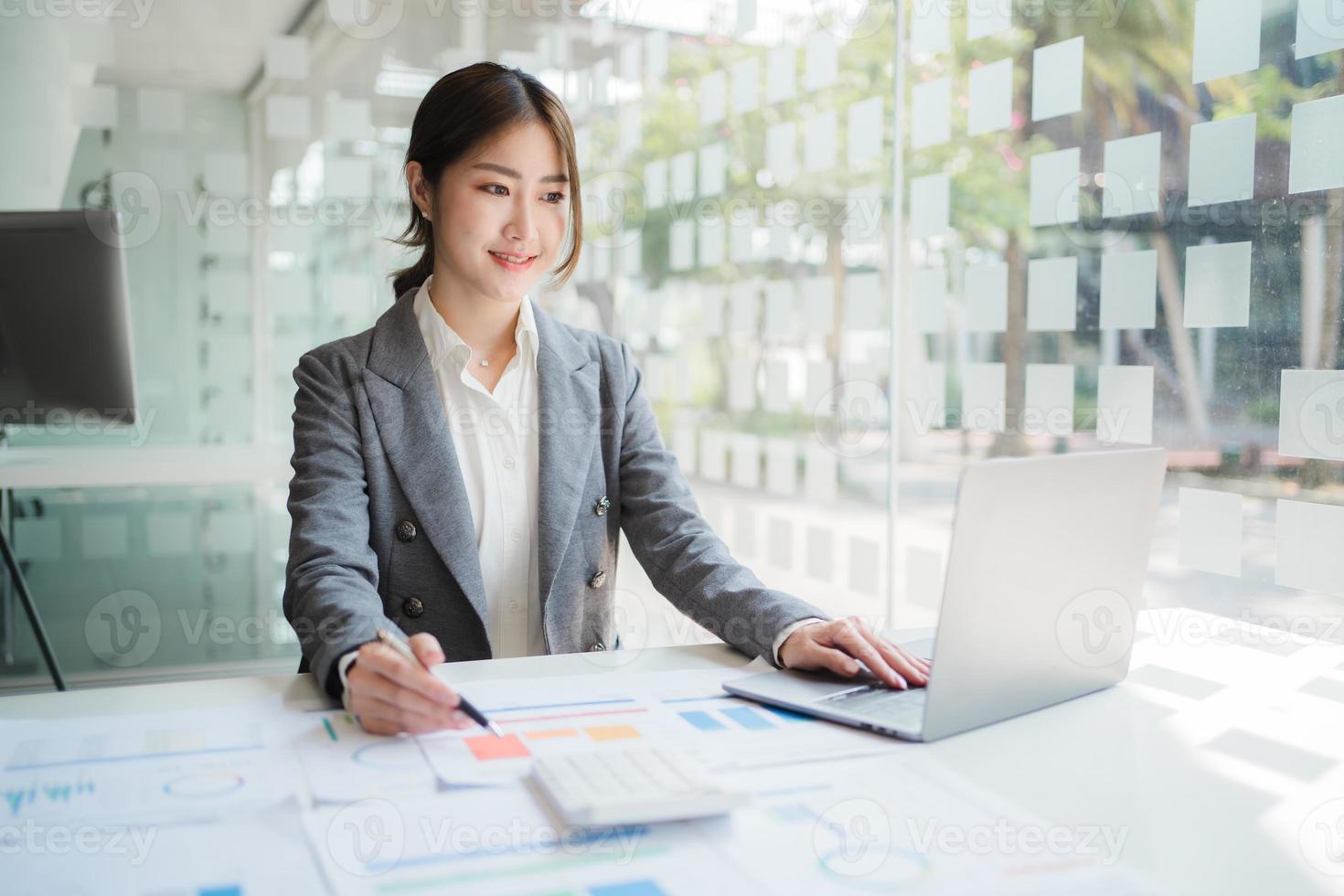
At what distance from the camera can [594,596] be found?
66.9 inches

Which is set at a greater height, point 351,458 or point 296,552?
point 351,458

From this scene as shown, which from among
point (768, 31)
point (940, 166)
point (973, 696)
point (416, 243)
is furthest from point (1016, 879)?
point (768, 31)

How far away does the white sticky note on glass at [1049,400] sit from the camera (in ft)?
6.93

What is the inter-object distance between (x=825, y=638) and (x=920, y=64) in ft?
6.20

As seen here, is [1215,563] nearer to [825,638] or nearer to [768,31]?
[825,638]

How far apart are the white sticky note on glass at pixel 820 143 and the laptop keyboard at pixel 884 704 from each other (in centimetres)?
213

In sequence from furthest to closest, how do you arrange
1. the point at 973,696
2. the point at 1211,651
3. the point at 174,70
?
the point at 174,70 < the point at 1211,651 < the point at 973,696

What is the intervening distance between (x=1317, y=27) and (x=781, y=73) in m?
1.83

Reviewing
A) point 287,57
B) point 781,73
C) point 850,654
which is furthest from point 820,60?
point 850,654

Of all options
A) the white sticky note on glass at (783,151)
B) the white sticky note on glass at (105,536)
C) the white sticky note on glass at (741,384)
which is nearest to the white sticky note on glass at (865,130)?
the white sticky note on glass at (783,151)

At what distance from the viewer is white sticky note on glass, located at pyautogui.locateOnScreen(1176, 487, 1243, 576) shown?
174 cm

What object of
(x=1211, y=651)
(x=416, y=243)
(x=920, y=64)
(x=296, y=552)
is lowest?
(x=1211, y=651)

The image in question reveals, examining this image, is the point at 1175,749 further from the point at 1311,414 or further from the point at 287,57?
the point at 287,57

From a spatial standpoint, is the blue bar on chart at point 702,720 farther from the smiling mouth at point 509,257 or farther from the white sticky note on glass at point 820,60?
the white sticky note on glass at point 820,60
